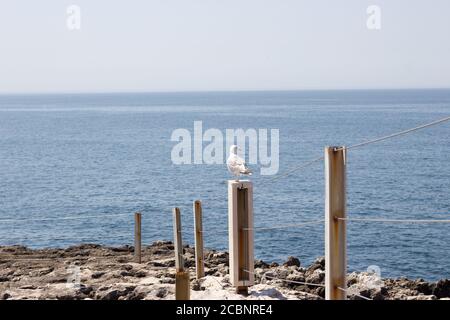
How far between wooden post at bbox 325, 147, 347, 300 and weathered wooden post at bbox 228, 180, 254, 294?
386cm

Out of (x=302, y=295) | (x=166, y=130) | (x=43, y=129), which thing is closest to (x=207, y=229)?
(x=302, y=295)

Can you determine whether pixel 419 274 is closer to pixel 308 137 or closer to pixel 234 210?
pixel 234 210

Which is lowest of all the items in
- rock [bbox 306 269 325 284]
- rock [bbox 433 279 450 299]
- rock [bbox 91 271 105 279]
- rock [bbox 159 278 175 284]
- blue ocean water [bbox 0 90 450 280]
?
blue ocean water [bbox 0 90 450 280]

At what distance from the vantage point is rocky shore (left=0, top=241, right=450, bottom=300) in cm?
1191

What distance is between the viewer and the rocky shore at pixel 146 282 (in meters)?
11.9

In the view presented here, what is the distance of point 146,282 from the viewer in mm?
13586

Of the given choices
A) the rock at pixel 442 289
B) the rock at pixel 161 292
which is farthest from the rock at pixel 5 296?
the rock at pixel 442 289

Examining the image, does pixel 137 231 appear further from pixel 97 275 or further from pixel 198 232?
pixel 198 232

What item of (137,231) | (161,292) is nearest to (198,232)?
(161,292)

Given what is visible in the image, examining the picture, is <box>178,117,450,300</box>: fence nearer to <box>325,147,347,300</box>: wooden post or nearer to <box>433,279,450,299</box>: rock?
<box>325,147,347,300</box>: wooden post

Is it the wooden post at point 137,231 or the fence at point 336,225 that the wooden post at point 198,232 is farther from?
the fence at point 336,225

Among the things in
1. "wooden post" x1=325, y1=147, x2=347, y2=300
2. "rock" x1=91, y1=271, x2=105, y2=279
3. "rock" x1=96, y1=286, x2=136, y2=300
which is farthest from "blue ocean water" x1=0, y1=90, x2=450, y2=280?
"wooden post" x1=325, y1=147, x2=347, y2=300

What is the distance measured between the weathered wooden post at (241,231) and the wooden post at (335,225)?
386cm
